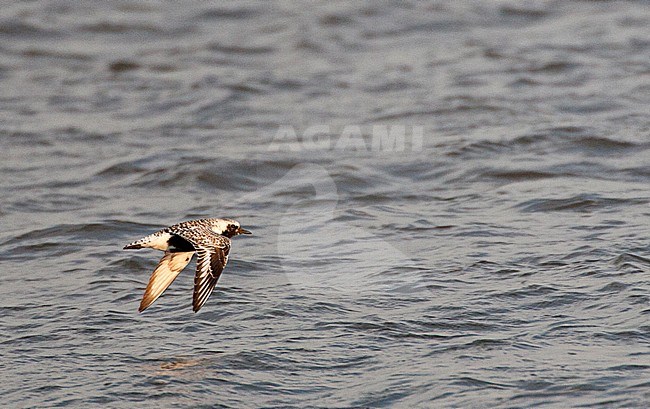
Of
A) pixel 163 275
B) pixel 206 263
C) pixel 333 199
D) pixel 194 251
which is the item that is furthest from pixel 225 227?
pixel 333 199

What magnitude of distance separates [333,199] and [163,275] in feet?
8.89

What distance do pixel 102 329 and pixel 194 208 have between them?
248 centimetres

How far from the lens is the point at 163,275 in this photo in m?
6.56

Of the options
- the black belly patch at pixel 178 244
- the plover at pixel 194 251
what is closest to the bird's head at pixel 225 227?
the plover at pixel 194 251

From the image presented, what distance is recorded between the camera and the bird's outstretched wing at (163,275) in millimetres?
6469

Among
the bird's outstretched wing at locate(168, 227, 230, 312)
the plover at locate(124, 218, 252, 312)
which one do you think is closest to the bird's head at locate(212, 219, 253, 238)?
the plover at locate(124, 218, 252, 312)

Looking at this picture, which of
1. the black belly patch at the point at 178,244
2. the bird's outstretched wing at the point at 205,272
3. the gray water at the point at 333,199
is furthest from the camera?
the black belly patch at the point at 178,244

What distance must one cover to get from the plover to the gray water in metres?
0.25

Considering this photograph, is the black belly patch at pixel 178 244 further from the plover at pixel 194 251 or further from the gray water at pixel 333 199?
the gray water at pixel 333 199

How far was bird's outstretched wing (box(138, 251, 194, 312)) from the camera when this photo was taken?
6469 millimetres

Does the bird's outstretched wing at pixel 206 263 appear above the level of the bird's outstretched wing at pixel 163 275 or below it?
above

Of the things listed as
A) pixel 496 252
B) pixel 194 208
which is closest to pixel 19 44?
pixel 194 208

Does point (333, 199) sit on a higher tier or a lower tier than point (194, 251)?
lower

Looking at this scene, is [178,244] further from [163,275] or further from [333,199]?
[333,199]
